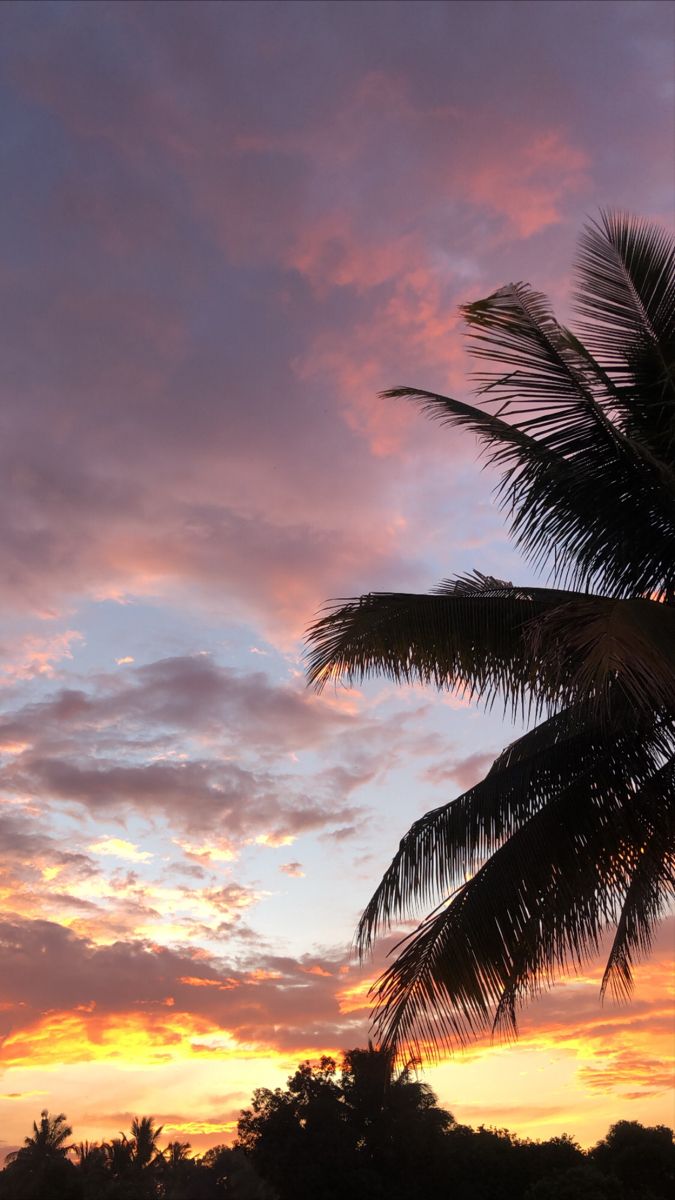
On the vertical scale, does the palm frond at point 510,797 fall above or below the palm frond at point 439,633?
below

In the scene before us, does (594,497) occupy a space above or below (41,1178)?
above

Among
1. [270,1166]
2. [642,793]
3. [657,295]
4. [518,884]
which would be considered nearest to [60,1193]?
[518,884]

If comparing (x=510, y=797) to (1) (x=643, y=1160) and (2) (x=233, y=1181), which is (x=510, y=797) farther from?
(1) (x=643, y=1160)

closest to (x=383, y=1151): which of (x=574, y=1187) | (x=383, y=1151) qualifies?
(x=383, y=1151)

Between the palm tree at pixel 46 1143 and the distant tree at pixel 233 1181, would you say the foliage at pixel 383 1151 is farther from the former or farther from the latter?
the distant tree at pixel 233 1181

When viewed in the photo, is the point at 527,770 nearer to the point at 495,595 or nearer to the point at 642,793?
the point at 642,793

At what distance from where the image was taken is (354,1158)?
32.2 meters

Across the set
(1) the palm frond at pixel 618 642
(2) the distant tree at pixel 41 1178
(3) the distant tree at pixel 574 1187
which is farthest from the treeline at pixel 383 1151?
(1) the palm frond at pixel 618 642

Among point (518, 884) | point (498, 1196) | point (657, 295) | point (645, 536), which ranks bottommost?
point (498, 1196)

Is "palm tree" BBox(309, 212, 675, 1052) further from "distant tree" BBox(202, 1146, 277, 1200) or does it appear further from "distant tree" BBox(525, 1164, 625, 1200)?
"distant tree" BBox(525, 1164, 625, 1200)

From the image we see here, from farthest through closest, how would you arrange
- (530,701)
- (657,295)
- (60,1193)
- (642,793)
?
(60,1193) < (530,701) < (642,793) < (657,295)

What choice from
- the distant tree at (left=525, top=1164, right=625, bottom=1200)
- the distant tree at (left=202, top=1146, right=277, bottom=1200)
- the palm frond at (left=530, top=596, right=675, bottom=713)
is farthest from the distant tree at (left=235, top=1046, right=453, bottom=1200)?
the palm frond at (left=530, top=596, right=675, bottom=713)

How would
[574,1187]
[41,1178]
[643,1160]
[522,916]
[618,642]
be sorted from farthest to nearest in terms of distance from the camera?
[643,1160] → [574,1187] → [41,1178] → [522,916] → [618,642]

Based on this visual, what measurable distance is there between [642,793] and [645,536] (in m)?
2.20
